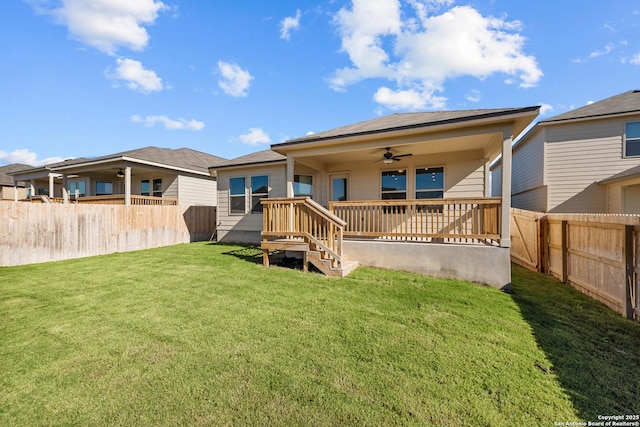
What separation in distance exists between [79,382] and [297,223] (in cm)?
483

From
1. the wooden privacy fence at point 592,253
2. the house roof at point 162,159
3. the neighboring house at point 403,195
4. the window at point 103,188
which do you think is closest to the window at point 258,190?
the neighboring house at point 403,195

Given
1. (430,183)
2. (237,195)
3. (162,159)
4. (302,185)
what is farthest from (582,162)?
(162,159)

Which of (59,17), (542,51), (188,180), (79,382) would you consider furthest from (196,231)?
(542,51)

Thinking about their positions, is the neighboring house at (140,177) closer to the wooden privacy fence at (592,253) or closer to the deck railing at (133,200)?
the deck railing at (133,200)

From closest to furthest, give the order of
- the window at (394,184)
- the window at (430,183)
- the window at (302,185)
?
the window at (430,183), the window at (394,184), the window at (302,185)

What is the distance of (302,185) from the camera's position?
9.88m

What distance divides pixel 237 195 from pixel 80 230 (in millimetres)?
5360

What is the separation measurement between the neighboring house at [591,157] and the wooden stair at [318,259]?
9243mm

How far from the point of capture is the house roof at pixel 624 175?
25.3ft

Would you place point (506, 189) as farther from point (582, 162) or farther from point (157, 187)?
point (157, 187)

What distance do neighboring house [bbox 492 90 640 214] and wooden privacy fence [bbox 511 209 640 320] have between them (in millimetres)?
3586

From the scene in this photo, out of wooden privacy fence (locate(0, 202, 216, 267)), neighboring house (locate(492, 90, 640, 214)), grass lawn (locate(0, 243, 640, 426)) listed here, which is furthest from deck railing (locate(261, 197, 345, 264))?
neighboring house (locate(492, 90, 640, 214))

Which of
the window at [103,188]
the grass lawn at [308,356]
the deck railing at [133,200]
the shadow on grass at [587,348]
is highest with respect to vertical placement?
the window at [103,188]

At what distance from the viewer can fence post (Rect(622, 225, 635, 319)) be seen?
397cm
